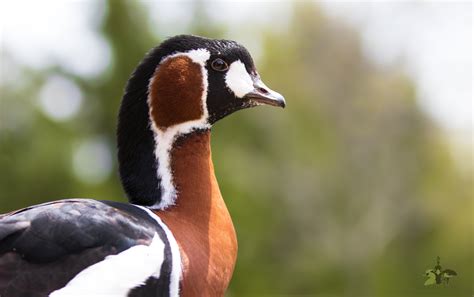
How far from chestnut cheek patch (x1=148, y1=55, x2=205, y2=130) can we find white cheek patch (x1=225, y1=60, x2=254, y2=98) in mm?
176

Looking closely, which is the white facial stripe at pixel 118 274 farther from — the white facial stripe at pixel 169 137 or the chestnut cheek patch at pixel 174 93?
the chestnut cheek patch at pixel 174 93

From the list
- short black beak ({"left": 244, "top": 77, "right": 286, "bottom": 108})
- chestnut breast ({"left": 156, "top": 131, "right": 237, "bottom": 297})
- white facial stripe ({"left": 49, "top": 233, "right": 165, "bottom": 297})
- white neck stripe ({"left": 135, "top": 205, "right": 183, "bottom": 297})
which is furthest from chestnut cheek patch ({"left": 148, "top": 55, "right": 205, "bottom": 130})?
white facial stripe ({"left": 49, "top": 233, "right": 165, "bottom": 297})

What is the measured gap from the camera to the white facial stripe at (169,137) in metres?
5.01

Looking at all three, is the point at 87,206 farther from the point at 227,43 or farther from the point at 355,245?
the point at 355,245

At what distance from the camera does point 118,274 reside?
4.30m

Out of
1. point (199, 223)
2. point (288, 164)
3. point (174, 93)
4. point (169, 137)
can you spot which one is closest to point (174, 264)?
point (199, 223)

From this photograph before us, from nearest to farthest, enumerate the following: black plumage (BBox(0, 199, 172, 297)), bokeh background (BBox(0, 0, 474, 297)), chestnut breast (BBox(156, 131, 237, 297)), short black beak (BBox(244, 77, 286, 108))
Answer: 1. black plumage (BBox(0, 199, 172, 297))
2. chestnut breast (BBox(156, 131, 237, 297))
3. short black beak (BBox(244, 77, 286, 108))
4. bokeh background (BBox(0, 0, 474, 297))

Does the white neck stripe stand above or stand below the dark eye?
below

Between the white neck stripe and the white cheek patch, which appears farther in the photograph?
the white cheek patch

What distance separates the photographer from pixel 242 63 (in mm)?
5238

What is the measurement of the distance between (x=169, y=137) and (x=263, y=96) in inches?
18.8

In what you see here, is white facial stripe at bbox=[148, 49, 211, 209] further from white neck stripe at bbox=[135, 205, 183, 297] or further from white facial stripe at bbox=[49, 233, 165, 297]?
white facial stripe at bbox=[49, 233, 165, 297]

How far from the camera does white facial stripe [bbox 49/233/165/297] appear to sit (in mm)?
4230

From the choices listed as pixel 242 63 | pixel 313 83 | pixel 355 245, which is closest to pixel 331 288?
pixel 355 245
